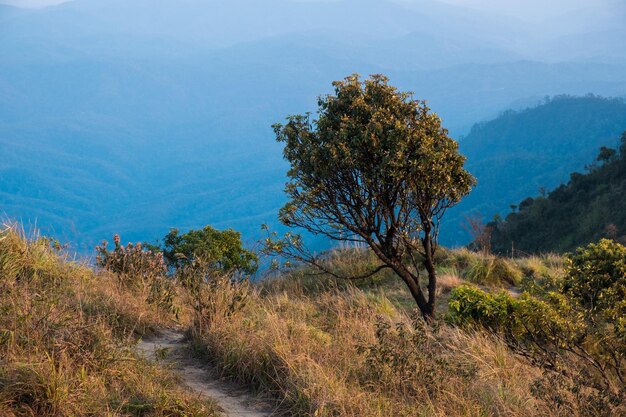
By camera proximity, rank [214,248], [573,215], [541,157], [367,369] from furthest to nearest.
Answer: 1. [541,157]
2. [573,215]
3. [214,248]
4. [367,369]

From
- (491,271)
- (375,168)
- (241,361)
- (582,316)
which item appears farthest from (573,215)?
(241,361)

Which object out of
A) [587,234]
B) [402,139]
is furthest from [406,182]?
[587,234]

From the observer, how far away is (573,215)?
68.7m

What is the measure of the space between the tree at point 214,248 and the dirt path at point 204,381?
6.99 metres

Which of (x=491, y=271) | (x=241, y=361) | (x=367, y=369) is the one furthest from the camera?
(x=491, y=271)

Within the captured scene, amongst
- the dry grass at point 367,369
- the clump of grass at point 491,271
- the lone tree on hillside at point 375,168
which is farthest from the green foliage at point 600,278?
the clump of grass at point 491,271

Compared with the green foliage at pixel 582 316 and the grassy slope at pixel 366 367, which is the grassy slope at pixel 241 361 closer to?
the grassy slope at pixel 366 367

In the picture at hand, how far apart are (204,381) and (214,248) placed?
8.31 m

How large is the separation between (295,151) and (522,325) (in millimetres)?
4003

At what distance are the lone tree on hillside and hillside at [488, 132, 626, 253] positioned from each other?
53.4 metres

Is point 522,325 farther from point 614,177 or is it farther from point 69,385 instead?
point 614,177

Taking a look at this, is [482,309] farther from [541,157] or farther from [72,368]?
[541,157]

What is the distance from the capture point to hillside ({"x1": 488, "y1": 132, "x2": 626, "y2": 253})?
201 feet

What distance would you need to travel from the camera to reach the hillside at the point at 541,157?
537 feet
